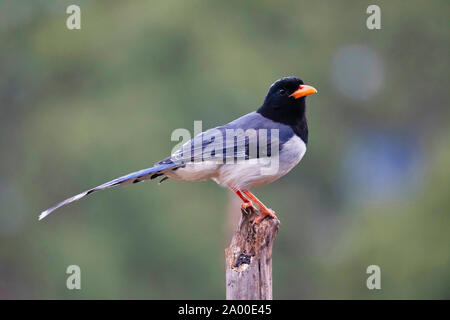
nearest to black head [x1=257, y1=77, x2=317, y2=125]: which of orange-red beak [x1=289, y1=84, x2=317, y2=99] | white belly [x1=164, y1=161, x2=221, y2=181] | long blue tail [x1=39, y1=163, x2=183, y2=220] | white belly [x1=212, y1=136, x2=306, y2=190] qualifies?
orange-red beak [x1=289, y1=84, x2=317, y2=99]

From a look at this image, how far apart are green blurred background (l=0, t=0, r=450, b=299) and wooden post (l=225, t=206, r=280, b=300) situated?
6.57 m

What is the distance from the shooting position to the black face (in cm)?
683

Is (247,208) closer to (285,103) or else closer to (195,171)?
(195,171)

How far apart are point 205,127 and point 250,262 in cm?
871

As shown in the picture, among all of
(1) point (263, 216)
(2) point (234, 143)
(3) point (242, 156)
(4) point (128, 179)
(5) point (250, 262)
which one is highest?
(2) point (234, 143)

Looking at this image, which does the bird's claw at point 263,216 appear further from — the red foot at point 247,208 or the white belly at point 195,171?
the white belly at point 195,171

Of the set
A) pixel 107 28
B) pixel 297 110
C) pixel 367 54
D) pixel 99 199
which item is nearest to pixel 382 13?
pixel 367 54

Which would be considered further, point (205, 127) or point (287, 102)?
point (205, 127)

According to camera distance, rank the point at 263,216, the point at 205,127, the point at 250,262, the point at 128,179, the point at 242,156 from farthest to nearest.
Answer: the point at 205,127 < the point at 242,156 < the point at 263,216 < the point at 128,179 < the point at 250,262

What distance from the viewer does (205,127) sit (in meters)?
14.0

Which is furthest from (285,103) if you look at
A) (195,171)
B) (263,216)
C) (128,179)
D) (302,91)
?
(128,179)

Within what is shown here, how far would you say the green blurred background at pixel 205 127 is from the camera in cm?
1402

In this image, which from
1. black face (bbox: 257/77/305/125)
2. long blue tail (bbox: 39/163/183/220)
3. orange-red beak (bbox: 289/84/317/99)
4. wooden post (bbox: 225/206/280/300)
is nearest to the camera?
wooden post (bbox: 225/206/280/300)

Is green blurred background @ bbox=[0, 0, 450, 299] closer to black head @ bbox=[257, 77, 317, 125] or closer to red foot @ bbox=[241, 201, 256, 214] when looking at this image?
black head @ bbox=[257, 77, 317, 125]
